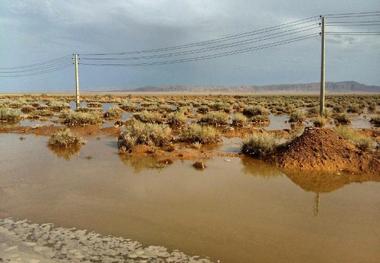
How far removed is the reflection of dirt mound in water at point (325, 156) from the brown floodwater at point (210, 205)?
0.97 m

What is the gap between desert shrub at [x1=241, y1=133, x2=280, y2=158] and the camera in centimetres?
1656

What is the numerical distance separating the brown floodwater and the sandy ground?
37 cm

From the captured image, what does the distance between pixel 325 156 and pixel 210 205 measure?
6492 millimetres

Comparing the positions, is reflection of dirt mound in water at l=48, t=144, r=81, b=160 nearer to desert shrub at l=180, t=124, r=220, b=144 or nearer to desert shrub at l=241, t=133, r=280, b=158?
desert shrub at l=180, t=124, r=220, b=144

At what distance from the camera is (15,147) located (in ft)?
62.1

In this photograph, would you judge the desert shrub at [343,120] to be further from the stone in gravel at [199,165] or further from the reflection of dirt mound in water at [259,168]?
the stone in gravel at [199,165]

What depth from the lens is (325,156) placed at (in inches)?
591

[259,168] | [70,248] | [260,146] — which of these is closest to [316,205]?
[259,168]

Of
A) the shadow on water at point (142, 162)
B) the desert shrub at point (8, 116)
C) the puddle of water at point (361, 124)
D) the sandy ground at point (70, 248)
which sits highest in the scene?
the desert shrub at point (8, 116)

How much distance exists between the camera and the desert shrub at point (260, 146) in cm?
1656

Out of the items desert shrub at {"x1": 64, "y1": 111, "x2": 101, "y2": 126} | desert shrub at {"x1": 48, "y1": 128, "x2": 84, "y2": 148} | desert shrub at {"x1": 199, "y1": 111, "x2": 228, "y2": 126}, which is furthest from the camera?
desert shrub at {"x1": 199, "y1": 111, "x2": 228, "y2": 126}

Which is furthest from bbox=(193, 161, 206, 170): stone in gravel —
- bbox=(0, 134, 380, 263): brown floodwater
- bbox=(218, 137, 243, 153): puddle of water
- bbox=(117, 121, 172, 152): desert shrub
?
bbox=(117, 121, 172, 152): desert shrub

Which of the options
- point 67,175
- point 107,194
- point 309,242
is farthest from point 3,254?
point 67,175

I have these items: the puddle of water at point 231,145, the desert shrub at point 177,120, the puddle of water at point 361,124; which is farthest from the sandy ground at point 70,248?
the puddle of water at point 361,124
